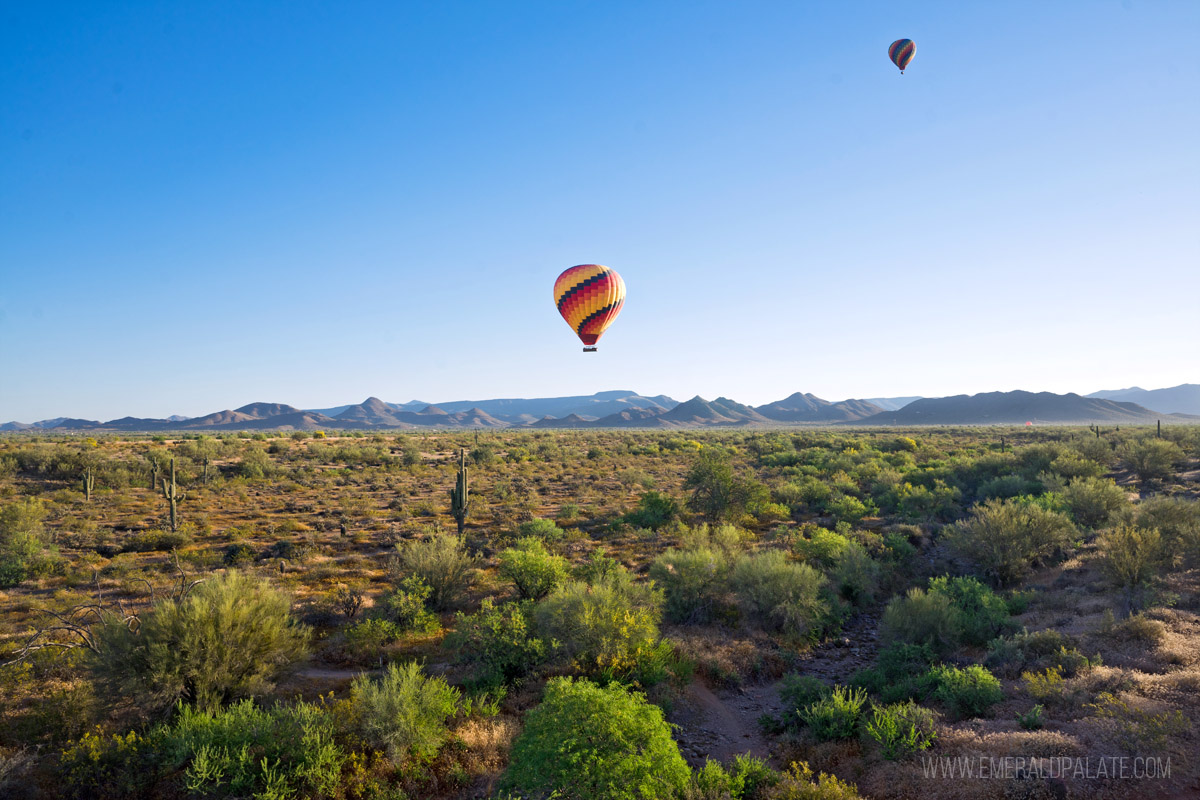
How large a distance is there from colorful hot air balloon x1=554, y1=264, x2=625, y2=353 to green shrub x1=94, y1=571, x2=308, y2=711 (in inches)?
765

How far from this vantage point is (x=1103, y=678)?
8.34 meters

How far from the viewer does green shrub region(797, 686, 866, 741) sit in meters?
8.45

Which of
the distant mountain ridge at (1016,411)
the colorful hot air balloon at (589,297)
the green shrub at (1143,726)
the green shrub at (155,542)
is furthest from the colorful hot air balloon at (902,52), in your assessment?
the distant mountain ridge at (1016,411)

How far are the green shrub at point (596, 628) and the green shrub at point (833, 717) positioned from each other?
123 inches

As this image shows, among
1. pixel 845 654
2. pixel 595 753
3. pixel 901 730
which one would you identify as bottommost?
pixel 845 654

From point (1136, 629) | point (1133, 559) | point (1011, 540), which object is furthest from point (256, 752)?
point (1011, 540)

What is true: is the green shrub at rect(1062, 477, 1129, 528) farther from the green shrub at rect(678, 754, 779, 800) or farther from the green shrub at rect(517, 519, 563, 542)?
the green shrub at rect(517, 519, 563, 542)

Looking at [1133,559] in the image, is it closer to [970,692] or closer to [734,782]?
[970,692]

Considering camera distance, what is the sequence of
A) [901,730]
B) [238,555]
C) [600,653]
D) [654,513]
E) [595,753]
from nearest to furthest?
[595,753] → [901,730] → [600,653] → [238,555] → [654,513]

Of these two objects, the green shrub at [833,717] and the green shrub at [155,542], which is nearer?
the green shrub at [833,717]

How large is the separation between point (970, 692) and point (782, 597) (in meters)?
4.62

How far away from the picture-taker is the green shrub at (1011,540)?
14742mm

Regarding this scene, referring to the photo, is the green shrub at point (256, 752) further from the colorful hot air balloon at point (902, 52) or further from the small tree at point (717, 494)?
the colorful hot air balloon at point (902, 52)

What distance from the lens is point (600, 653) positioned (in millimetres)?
10102
